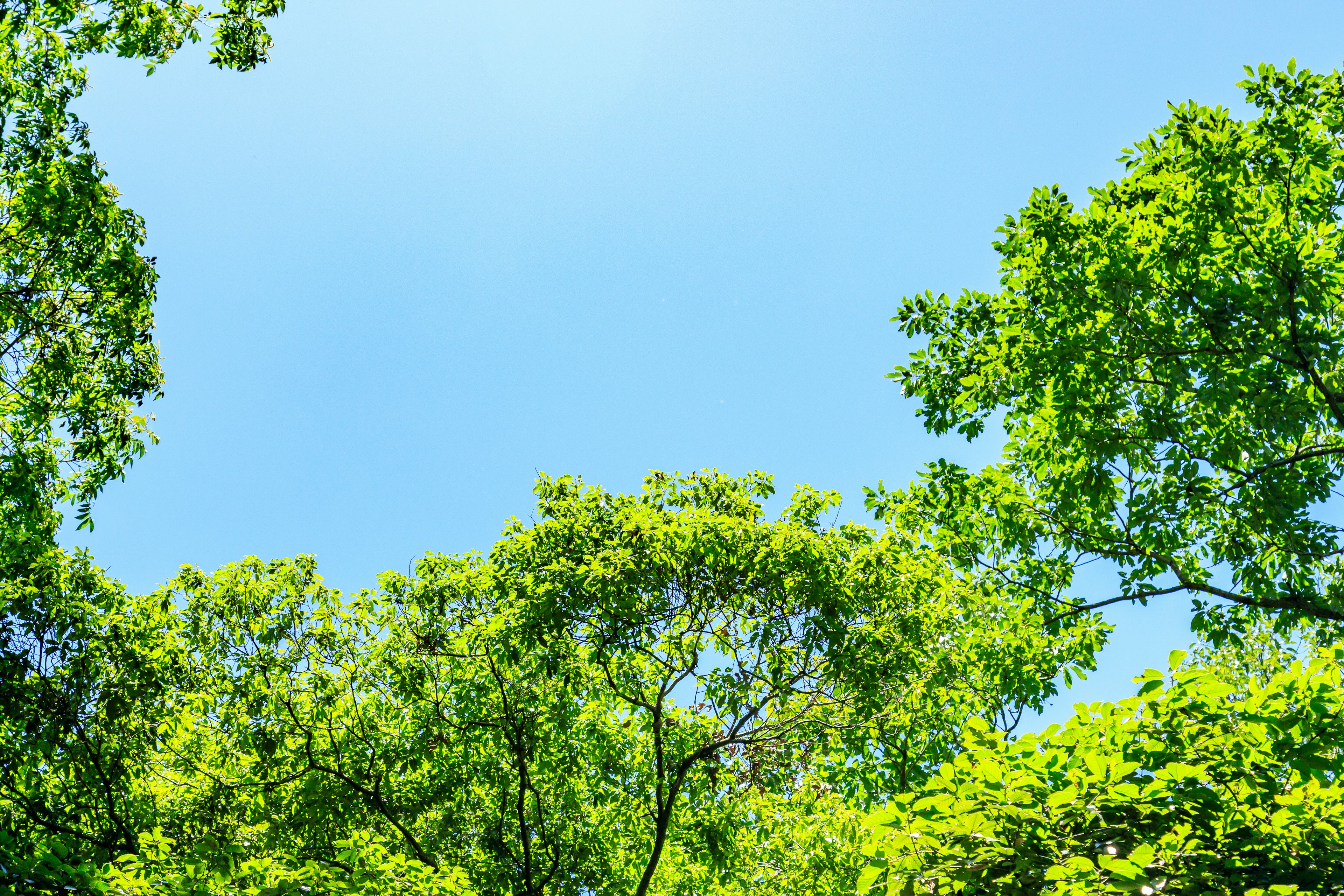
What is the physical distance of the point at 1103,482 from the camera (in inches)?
428

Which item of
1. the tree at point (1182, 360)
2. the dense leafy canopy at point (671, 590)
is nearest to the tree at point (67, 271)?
the dense leafy canopy at point (671, 590)

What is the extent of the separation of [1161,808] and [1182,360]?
272 inches

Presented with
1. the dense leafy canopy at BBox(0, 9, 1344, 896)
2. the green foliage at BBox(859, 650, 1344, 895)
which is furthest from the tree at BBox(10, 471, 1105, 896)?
the green foliage at BBox(859, 650, 1344, 895)

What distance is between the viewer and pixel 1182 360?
10.3 meters

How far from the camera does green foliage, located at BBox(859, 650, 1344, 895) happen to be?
466 centimetres

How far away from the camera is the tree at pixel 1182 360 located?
32.7 feet

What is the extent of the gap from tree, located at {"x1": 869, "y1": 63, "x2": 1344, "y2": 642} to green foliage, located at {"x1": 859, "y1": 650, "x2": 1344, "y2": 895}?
18.4 feet

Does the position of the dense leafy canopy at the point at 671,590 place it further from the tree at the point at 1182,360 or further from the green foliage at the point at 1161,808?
the green foliage at the point at 1161,808

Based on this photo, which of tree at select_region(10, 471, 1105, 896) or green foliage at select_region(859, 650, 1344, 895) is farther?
tree at select_region(10, 471, 1105, 896)

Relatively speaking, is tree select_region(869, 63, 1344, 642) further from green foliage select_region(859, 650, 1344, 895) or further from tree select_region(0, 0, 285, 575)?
tree select_region(0, 0, 285, 575)

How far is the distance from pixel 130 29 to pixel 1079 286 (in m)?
12.8

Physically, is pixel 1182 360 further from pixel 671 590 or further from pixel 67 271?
pixel 67 271

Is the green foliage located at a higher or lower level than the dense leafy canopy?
lower

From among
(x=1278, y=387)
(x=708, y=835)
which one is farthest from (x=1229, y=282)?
(x=708, y=835)
